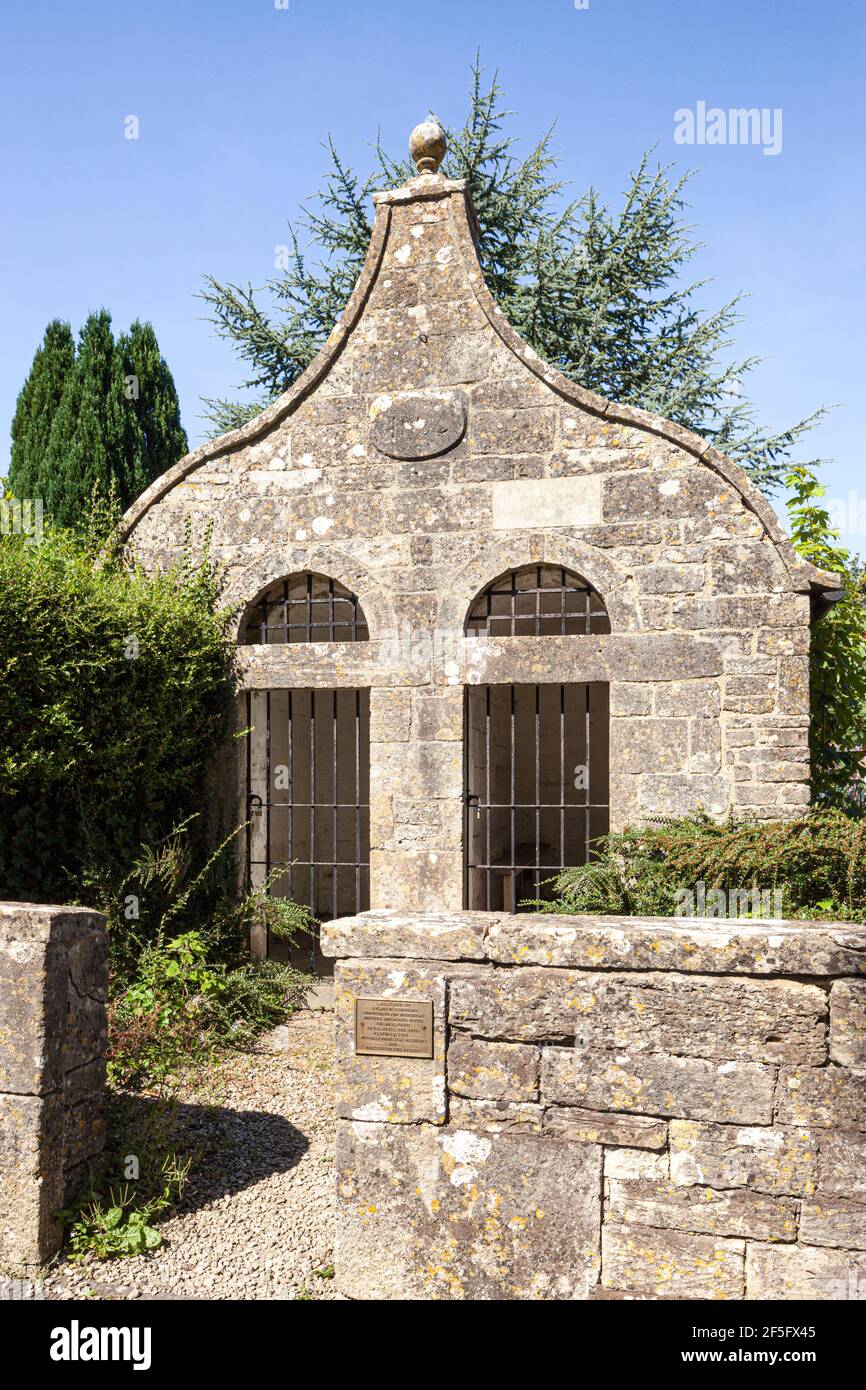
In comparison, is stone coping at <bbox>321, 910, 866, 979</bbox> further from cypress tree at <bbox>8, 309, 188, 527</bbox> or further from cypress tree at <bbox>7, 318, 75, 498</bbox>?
cypress tree at <bbox>7, 318, 75, 498</bbox>

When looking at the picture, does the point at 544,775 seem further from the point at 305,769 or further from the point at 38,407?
the point at 38,407

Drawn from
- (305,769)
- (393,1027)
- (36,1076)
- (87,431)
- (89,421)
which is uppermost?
(89,421)

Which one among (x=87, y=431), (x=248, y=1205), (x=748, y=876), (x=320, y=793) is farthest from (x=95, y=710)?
(x=87, y=431)

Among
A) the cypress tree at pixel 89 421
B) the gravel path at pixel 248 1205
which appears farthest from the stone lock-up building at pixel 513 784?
the cypress tree at pixel 89 421

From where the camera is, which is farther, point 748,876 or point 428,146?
point 428,146

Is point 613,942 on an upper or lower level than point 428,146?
lower

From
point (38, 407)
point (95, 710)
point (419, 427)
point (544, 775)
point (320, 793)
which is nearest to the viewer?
point (95, 710)

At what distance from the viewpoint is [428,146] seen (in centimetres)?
684

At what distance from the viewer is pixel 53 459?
12.2m

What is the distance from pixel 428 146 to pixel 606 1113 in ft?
20.2

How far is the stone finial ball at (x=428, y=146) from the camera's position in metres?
6.79

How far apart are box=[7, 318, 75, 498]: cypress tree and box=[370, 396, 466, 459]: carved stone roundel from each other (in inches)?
275

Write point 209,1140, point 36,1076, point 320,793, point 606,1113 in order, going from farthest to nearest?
point 320,793, point 209,1140, point 36,1076, point 606,1113

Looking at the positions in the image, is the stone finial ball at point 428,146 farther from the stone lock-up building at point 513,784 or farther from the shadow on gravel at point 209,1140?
the shadow on gravel at point 209,1140
